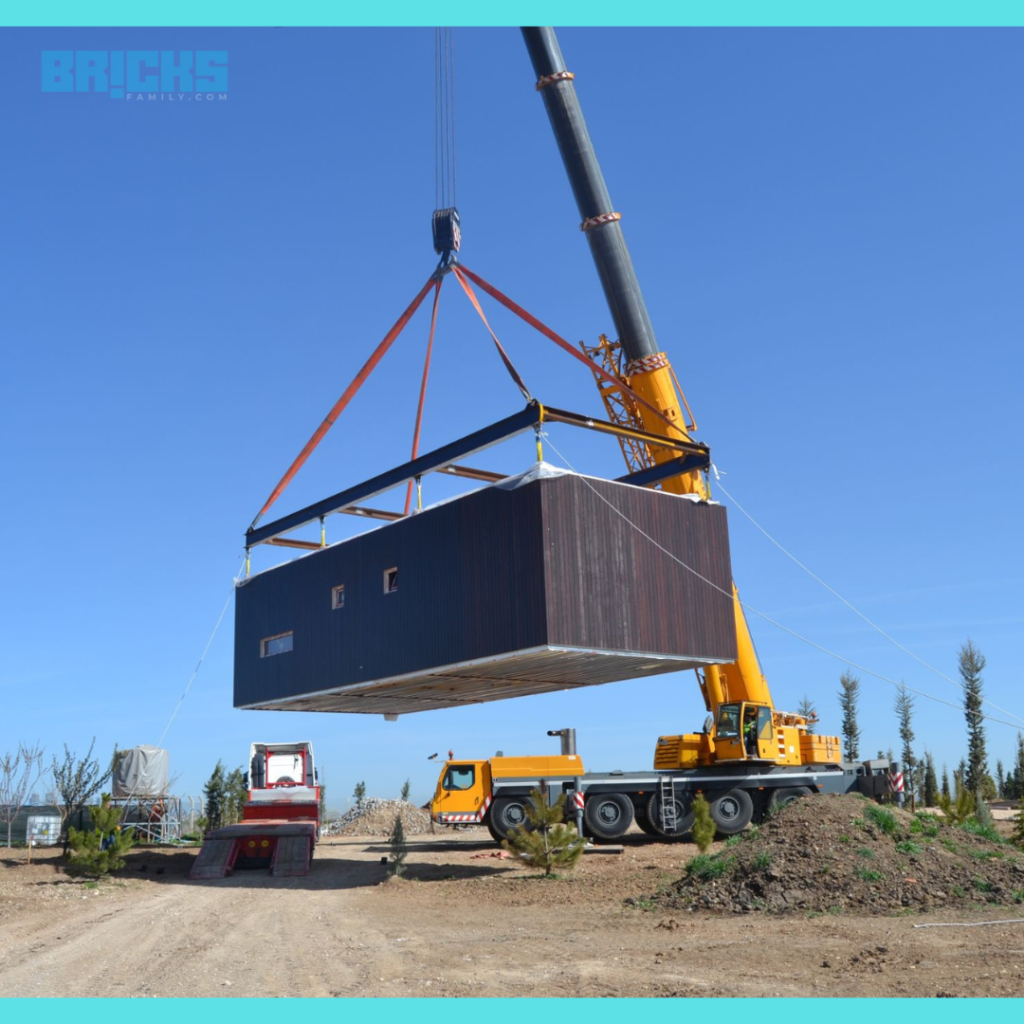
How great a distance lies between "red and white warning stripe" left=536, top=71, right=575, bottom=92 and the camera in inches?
975

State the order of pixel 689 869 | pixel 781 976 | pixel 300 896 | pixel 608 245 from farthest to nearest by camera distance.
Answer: pixel 608 245, pixel 300 896, pixel 689 869, pixel 781 976

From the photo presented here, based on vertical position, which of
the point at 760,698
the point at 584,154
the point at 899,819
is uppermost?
the point at 584,154

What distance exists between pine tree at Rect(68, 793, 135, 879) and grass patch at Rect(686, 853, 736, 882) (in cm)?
1203

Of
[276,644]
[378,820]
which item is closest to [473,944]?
[276,644]

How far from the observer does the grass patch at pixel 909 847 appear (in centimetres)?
1521

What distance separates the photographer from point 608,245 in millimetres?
25094

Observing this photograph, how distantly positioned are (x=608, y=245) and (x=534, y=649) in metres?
11.7

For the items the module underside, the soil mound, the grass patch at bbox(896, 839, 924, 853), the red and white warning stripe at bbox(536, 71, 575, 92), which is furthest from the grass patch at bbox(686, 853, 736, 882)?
the red and white warning stripe at bbox(536, 71, 575, 92)

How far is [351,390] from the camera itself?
21578mm

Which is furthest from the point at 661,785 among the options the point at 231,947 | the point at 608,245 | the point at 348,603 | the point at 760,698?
the point at 231,947

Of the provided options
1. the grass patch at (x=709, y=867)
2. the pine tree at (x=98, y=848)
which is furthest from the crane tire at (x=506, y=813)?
the grass patch at (x=709, y=867)

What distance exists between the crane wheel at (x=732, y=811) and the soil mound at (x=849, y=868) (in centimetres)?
988

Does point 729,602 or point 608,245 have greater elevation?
point 608,245

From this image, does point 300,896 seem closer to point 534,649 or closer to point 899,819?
point 534,649
